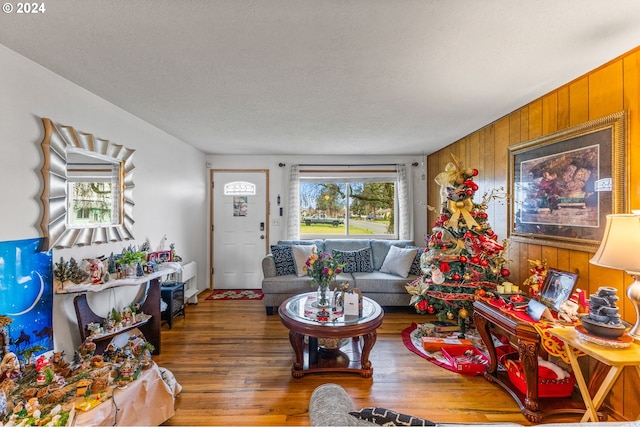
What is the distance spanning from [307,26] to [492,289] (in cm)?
269

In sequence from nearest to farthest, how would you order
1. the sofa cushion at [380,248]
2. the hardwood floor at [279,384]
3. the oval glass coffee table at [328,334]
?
the hardwood floor at [279,384]
the oval glass coffee table at [328,334]
the sofa cushion at [380,248]

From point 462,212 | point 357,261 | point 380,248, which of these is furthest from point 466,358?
point 380,248

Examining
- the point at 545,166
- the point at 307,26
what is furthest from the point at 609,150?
the point at 307,26

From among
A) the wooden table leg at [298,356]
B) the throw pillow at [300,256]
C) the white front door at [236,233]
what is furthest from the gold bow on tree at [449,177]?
the white front door at [236,233]

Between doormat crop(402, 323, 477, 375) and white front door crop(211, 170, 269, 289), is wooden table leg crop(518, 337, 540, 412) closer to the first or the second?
doormat crop(402, 323, 477, 375)

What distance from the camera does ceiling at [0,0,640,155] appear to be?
4.27 feet

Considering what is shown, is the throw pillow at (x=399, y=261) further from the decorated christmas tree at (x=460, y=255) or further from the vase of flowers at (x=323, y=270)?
the vase of flowers at (x=323, y=270)

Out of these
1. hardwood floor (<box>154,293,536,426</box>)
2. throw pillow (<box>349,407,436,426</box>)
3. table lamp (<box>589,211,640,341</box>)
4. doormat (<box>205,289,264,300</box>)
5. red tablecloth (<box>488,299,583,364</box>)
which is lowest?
hardwood floor (<box>154,293,536,426</box>)

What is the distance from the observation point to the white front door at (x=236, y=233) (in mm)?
4637

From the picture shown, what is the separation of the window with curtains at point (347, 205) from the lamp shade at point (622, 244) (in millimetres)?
3249

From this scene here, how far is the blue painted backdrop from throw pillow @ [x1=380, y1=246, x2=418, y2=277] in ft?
11.3

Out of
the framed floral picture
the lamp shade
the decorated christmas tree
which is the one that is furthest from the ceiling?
the lamp shade

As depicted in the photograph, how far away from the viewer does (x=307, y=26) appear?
55.4 inches

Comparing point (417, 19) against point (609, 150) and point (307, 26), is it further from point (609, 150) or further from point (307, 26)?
point (609, 150)
